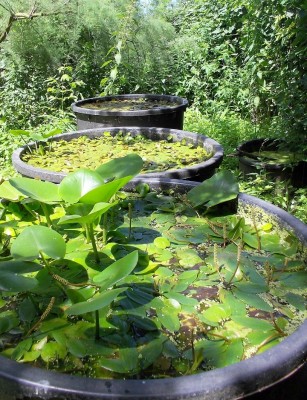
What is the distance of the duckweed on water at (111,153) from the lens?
194 cm

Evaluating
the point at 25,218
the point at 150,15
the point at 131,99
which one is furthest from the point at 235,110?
the point at 25,218

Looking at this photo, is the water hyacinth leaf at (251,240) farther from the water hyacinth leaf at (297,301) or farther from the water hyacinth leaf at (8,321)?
the water hyacinth leaf at (8,321)

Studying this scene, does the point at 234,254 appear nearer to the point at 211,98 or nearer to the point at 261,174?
the point at 261,174

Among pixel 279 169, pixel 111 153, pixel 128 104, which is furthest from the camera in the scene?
pixel 128 104

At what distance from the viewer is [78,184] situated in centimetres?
102

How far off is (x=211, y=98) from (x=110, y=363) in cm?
530

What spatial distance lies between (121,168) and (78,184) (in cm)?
Answer: 15

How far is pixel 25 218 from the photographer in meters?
1.25

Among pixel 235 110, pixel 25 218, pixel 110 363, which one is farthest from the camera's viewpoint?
pixel 235 110

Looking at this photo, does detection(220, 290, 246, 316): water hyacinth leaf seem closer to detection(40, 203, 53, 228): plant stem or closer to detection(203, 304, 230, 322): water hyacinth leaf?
detection(203, 304, 230, 322): water hyacinth leaf

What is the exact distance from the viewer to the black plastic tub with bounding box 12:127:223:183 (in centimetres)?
156

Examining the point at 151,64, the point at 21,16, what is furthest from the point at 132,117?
the point at 151,64

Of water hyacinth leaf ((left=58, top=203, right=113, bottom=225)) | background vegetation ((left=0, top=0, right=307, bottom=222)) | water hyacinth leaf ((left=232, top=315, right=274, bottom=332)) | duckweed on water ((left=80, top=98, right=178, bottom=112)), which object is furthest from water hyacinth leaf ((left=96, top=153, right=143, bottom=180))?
duckweed on water ((left=80, top=98, right=178, bottom=112))

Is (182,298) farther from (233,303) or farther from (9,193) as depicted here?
(9,193)
